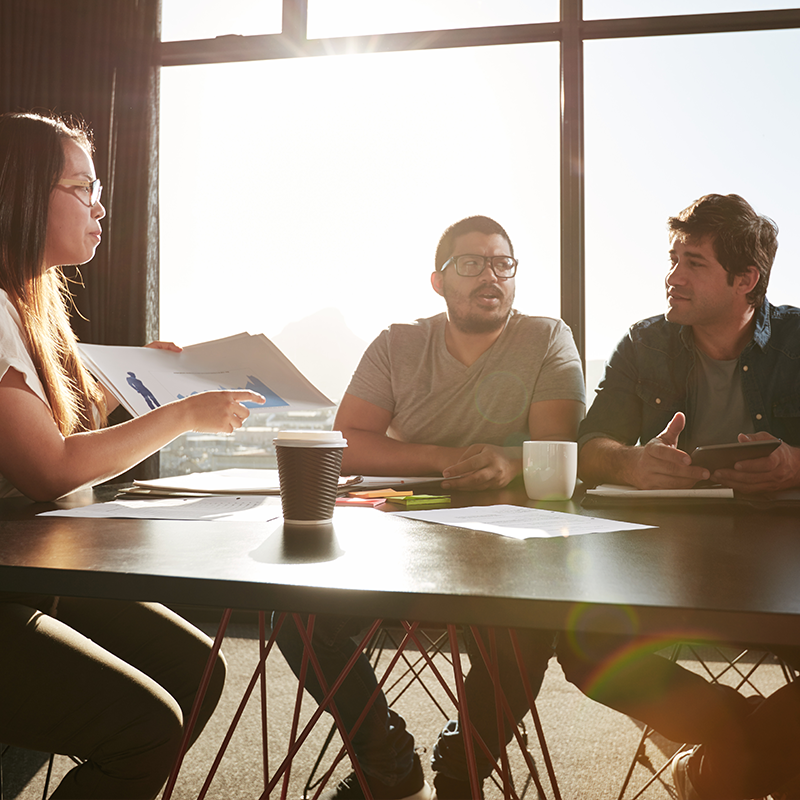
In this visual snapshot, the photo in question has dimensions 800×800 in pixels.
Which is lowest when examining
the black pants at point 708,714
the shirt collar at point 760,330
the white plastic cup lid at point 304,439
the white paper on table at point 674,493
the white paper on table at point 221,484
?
the black pants at point 708,714

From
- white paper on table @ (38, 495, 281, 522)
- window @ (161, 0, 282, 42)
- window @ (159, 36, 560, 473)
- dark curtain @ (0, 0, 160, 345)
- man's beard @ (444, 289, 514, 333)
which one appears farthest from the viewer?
window @ (161, 0, 282, 42)

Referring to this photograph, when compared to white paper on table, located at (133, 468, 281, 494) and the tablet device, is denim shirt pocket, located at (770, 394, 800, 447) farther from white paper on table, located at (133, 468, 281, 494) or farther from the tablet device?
white paper on table, located at (133, 468, 281, 494)

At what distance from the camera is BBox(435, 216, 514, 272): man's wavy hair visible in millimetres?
2068

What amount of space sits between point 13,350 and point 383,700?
1.02 meters

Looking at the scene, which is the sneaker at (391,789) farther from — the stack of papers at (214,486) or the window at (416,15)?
the window at (416,15)

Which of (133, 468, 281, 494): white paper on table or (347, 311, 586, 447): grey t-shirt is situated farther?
(347, 311, 586, 447): grey t-shirt

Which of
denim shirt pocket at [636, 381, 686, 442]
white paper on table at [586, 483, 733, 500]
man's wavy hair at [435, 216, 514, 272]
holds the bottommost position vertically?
white paper on table at [586, 483, 733, 500]

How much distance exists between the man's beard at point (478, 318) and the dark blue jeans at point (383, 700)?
37.9 inches

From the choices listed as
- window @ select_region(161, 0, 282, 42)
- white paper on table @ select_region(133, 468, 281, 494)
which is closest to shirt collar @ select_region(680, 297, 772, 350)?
white paper on table @ select_region(133, 468, 281, 494)

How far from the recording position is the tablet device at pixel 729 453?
110 centimetres

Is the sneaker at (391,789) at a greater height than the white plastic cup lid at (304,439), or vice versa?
the white plastic cup lid at (304,439)

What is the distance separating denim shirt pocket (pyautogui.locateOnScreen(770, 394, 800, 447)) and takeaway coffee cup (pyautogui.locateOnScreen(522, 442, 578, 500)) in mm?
895

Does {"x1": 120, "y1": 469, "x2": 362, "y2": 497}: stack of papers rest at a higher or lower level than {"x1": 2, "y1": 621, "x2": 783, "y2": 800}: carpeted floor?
higher

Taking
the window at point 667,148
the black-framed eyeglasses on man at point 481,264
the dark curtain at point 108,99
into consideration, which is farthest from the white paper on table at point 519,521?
the dark curtain at point 108,99
